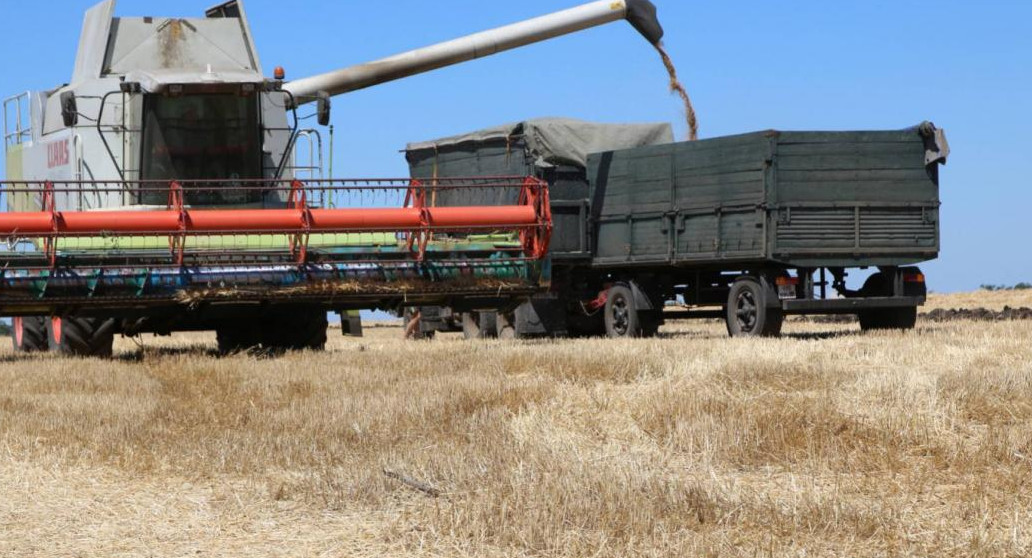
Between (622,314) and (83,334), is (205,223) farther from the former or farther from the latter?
(622,314)

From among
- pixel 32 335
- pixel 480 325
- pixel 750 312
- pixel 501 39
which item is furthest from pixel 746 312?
pixel 32 335

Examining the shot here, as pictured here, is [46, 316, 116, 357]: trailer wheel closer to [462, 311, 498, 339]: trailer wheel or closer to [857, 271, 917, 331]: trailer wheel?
[462, 311, 498, 339]: trailer wheel

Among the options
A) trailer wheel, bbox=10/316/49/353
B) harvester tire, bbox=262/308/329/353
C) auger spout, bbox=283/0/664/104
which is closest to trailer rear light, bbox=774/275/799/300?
harvester tire, bbox=262/308/329/353

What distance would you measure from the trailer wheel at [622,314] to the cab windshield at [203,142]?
653 cm

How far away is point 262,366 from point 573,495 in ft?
23.7

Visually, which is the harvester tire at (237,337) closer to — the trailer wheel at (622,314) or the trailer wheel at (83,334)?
the trailer wheel at (83,334)

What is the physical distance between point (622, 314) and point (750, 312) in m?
2.80

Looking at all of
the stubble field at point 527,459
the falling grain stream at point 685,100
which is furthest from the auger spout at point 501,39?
the stubble field at point 527,459

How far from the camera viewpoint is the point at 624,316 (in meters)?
21.6

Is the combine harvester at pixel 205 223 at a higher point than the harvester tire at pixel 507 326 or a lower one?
higher

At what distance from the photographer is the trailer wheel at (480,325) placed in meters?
23.0

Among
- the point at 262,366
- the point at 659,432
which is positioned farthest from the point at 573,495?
the point at 262,366

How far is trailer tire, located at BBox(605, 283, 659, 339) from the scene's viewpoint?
69.8 feet

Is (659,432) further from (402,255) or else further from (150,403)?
(402,255)
